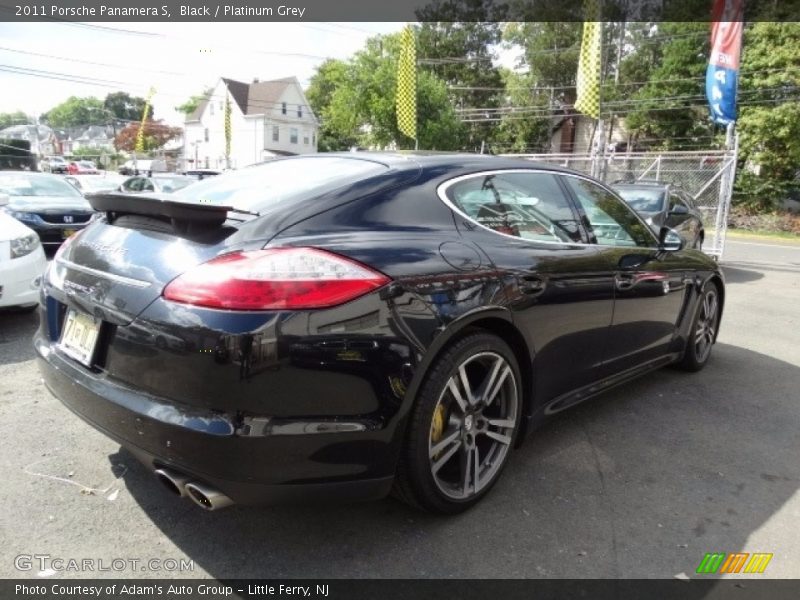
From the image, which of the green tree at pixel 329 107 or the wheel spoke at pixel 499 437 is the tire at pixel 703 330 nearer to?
the wheel spoke at pixel 499 437

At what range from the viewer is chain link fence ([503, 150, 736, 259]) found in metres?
12.4

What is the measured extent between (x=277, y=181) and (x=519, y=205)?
1220 millimetres

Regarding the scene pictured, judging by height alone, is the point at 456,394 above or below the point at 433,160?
below

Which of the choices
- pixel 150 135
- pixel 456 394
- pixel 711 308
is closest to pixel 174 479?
pixel 456 394

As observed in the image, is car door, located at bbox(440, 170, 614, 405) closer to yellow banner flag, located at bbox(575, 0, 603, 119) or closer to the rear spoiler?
the rear spoiler

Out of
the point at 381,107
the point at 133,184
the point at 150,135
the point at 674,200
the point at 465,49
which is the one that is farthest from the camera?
the point at 150,135

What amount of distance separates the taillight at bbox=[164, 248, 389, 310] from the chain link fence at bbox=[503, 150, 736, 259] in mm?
11196

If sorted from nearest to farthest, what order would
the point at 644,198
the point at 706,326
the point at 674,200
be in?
the point at 706,326 < the point at 644,198 < the point at 674,200

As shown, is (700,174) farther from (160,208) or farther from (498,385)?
(160,208)

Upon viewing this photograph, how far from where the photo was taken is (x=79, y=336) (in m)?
2.38

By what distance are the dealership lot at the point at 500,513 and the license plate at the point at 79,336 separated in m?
0.71

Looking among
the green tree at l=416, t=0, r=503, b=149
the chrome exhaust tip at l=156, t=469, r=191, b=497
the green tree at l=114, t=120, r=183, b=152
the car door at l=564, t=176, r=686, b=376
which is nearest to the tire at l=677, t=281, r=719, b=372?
the car door at l=564, t=176, r=686, b=376

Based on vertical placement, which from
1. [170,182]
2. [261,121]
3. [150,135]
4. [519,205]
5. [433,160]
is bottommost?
[170,182]

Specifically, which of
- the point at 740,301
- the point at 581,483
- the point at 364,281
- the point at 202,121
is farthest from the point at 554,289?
the point at 202,121
